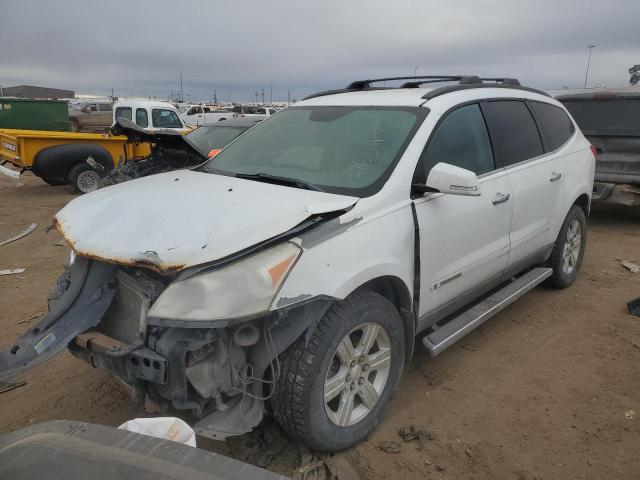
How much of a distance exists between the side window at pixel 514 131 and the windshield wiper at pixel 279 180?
159 centimetres

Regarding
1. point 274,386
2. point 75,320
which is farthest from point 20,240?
point 274,386

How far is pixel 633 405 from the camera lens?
310 cm

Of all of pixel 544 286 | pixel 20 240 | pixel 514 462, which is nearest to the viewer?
pixel 514 462

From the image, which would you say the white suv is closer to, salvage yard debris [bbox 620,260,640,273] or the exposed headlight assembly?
the exposed headlight assembly

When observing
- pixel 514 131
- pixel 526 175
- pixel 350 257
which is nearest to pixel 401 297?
pixel 350 257

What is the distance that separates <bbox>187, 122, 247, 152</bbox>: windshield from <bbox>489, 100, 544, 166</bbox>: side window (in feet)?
15.8

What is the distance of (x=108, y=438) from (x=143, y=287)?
0.95m

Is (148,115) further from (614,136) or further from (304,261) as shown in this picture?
(304,261)

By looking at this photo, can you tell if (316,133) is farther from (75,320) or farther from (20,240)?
(20,240)

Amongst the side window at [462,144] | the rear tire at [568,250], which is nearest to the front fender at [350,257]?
the side window at [462,144]

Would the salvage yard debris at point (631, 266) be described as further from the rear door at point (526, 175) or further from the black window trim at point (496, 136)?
the black window trim at point (496, 136)

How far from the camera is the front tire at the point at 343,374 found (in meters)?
2.33

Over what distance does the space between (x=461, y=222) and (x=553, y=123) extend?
6.65 ft

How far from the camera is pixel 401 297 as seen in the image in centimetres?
287
